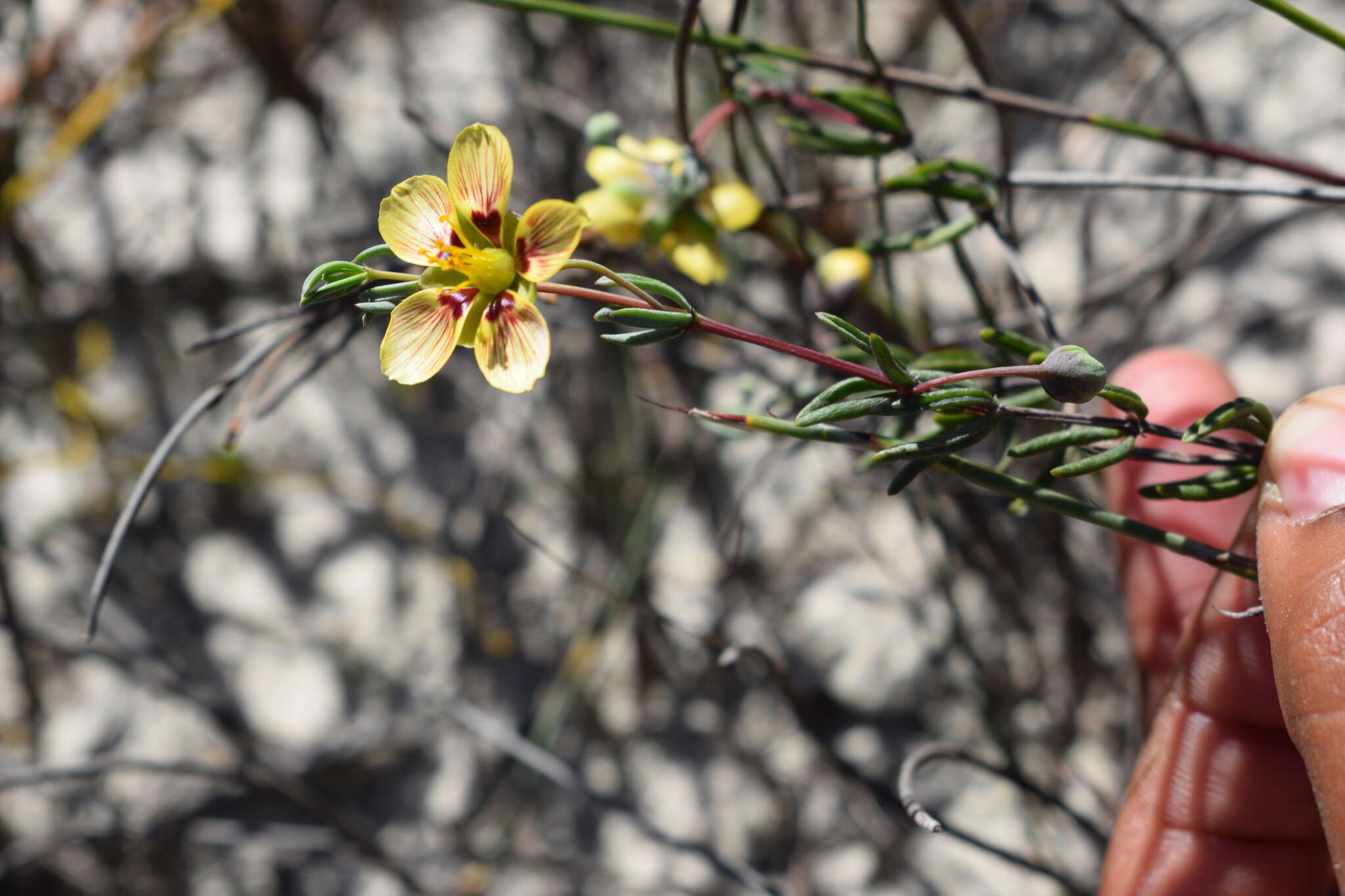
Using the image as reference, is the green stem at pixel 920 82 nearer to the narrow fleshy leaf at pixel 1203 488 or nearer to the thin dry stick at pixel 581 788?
the narrow fleshy leaf at pixel 1203 488

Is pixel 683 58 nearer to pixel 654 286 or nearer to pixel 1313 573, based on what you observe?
pixel 654 286

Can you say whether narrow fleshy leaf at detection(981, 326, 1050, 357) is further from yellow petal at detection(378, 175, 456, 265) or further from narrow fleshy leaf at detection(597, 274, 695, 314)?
yellow petal at detection(378, 175, 456, 265)

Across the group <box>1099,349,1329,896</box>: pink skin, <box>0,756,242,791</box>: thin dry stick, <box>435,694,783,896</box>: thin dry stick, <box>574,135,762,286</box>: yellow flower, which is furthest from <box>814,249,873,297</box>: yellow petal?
<box>0,756,242,791</box>: thin dry stick

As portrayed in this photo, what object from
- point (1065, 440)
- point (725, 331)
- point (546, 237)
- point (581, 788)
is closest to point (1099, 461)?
point (1065, 440)

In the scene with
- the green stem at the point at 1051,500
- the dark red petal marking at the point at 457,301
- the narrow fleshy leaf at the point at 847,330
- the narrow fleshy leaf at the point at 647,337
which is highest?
the narrow fleshy leaf at the point at 847,330

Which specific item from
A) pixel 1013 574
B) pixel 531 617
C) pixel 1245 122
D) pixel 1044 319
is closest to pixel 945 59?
pixel 1245 122

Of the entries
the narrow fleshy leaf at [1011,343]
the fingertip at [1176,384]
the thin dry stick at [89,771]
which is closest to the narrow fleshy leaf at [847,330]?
the narrow fleshy leaf at [1011,343]
